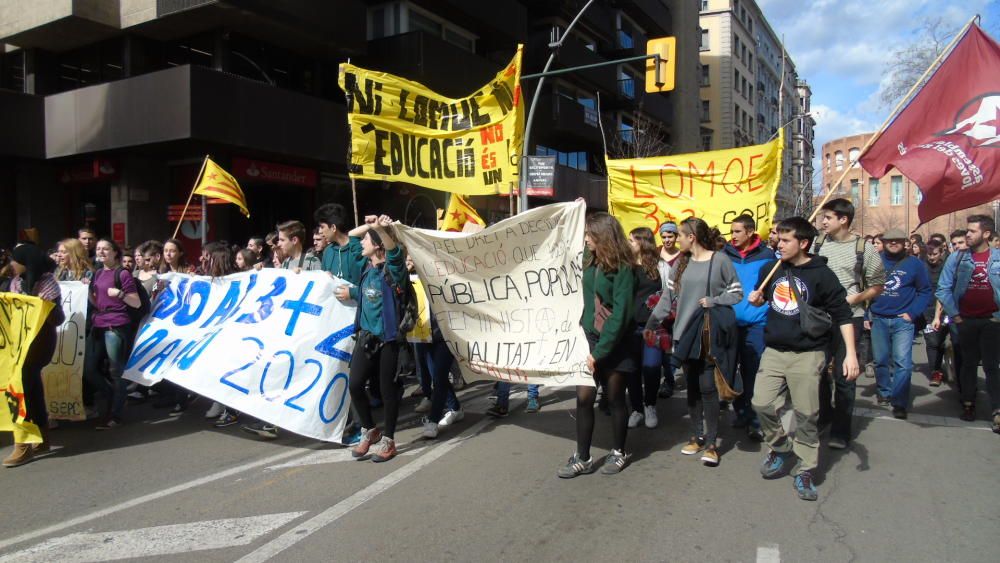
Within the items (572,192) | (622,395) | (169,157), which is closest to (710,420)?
Result: (622,395)

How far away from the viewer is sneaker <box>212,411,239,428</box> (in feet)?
21.6

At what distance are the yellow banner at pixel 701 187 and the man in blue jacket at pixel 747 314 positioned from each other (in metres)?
0.87

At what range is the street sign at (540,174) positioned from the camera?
1426 centimetres

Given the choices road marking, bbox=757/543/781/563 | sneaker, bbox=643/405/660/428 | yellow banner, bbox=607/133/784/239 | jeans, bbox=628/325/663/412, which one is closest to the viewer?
road marking, bbox=757/543/781/563

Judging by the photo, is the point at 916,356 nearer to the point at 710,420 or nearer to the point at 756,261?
the point at 756,261

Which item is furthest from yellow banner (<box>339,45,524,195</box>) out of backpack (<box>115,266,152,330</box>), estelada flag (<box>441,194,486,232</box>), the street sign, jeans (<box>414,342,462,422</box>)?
the street sign

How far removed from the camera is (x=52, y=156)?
1609 cm

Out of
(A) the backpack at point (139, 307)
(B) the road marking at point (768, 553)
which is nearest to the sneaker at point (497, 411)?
(B) the road marking at point (768, 553)

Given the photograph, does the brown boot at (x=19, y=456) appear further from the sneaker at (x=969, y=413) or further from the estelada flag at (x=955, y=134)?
the sneaker at (x=969, y=413)

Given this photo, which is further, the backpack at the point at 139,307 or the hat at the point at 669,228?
the hat at the point at 669,228

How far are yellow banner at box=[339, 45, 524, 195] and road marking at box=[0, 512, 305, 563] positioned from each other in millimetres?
3957

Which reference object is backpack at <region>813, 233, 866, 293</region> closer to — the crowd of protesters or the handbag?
the crowd of protesters

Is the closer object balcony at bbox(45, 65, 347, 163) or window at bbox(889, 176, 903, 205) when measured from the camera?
balcony at bbox(45, 65, 347, 163)

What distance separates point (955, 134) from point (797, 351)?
225cm
